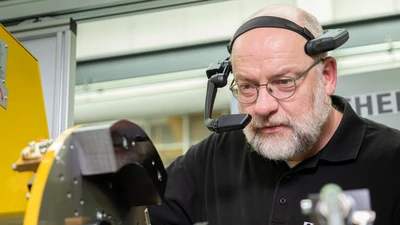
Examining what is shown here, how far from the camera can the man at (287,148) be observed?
1139 mm

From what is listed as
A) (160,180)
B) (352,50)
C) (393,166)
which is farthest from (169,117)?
(160,180)

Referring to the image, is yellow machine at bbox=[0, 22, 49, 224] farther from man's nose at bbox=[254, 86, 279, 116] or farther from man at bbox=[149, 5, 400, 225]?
man's nose at bbox=[254, 86, 279, 116]

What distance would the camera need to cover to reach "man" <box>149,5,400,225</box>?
3.74 feet

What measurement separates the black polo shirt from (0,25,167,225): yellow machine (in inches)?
14.1

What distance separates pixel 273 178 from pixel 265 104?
21 centimetres

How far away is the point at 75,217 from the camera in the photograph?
0.70 metres

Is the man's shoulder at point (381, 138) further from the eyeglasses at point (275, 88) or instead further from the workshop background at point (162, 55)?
the workshop background at point (162, 55)

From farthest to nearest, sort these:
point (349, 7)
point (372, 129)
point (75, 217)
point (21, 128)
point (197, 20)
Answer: point (197, 20) < point (349, 7) < point (372, 129) < point (21, 128) < point (75, 217)

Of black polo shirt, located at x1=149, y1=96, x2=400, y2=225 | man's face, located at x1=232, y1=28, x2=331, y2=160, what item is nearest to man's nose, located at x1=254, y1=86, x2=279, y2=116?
man's face, located at x1=232, y1=28, x2=331, y2=160

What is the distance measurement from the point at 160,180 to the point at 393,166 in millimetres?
584

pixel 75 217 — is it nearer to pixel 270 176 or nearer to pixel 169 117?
pixel 270 176

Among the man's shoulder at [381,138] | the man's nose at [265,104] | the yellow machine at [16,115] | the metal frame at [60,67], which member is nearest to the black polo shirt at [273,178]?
the man's shoulder at [381,138]

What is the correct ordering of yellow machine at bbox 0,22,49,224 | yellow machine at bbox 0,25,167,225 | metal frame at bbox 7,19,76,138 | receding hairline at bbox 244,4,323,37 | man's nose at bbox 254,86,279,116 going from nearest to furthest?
yellow machine at bbox 0,25,167,225, yellow machine at bbox 0,22,49,224, man's nose at bbox 254,86,279,116, receding hairline at bbox 244,4,323,37, metal frame at bbox 7,19,76,138

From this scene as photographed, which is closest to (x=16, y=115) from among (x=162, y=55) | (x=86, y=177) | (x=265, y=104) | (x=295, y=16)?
(x=86, y=177)
